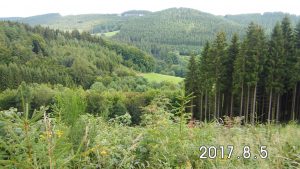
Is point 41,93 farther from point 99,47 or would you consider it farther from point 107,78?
point 99,47

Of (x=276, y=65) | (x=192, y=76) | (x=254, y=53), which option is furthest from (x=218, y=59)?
(x=276, y=65)

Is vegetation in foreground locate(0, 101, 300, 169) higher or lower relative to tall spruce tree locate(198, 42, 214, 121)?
higher

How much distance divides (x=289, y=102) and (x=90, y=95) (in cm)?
2515

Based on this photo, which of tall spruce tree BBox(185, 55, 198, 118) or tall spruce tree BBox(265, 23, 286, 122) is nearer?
tall spruce tree BBox(265, 23, 286, 122)

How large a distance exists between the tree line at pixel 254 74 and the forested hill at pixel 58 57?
1886 inches

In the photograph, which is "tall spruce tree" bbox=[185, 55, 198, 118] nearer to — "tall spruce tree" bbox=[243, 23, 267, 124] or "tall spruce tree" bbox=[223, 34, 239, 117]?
"tall spruce tree" bbox=[223, 34, 239, 117]

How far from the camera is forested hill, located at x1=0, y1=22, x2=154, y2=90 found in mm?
79562

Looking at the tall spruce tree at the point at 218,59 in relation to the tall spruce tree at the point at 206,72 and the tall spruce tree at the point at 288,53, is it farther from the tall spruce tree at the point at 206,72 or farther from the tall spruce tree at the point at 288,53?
the tall spruce tree at the point at 288,53

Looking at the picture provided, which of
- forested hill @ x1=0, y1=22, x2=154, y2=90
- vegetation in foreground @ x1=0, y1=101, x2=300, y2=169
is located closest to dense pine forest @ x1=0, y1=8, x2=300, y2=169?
vegetation in foreground @ x1=0, y1=101, x2=300, y2=169

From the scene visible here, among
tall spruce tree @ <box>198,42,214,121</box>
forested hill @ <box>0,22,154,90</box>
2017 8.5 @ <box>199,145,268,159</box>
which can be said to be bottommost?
forested hill @ <box>0,22,154,90</box>

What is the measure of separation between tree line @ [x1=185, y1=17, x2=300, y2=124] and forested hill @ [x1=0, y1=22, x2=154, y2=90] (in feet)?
157

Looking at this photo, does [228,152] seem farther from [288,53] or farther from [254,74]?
[288,53]

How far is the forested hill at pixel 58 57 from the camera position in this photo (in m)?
→ 79.6

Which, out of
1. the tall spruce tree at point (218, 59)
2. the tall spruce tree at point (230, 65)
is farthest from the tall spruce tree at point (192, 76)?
the tall spruce tree at point (230, 65)
